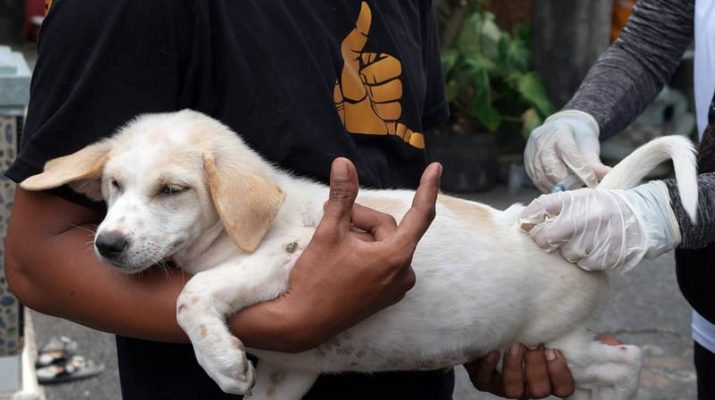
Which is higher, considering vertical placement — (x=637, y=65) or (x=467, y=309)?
(x=467, y=309)

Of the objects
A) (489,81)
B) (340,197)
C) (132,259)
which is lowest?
(489,81)

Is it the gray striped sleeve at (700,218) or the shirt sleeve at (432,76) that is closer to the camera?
the gray striped sleeve at (700,218)

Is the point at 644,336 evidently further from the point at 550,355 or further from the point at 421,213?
the point at 421,213

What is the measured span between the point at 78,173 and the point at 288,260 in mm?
365

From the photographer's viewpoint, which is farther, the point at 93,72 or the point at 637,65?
the point at 637,65

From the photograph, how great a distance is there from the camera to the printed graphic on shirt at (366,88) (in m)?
1.84

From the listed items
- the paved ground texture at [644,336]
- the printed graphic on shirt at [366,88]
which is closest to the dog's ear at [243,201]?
the printed graphic on shirt at [366,88]

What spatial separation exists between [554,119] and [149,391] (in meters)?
1.29

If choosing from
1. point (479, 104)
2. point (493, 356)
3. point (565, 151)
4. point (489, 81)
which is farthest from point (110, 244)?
point (489, 81)

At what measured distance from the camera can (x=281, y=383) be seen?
1.87m

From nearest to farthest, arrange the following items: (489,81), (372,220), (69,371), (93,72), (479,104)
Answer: (93,72) → (372,220) → (69,371) → (479,104) → (489,81)

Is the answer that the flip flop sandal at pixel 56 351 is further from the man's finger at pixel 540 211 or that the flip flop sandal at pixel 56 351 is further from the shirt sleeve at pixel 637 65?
the man's finger at pixel 540 211

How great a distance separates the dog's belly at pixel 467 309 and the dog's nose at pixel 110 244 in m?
0.34

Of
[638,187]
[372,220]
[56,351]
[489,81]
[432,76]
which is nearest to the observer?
[372,220]
